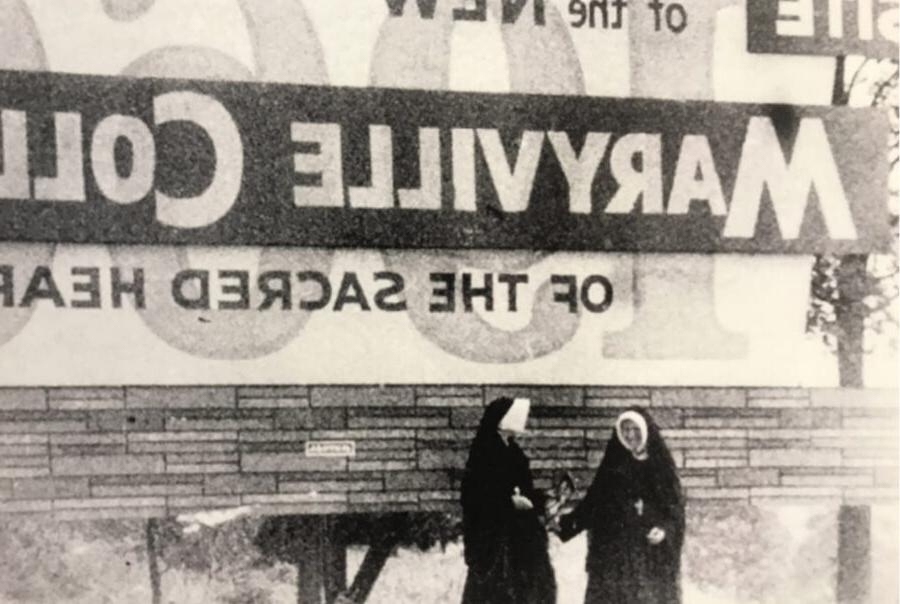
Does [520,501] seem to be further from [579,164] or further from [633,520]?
[579,164]

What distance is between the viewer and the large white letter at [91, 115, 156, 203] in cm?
92

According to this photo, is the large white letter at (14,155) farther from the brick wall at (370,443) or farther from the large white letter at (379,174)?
the large white letter at (379,174)

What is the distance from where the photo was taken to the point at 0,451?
0.92 m

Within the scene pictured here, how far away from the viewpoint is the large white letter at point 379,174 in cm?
96

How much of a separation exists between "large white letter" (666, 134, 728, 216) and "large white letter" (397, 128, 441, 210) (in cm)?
25

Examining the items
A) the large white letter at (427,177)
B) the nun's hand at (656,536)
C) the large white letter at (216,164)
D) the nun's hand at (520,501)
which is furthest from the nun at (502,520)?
the large white letter at (216,164)

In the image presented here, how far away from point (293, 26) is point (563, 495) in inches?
22.1

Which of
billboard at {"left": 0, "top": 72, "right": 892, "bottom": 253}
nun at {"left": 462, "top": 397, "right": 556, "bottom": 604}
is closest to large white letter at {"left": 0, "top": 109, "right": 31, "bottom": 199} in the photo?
billboard at {"left": 0, "top": 72, "right": 892, "bottom": 253}

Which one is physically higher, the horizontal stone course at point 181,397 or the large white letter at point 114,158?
the large white letter at point 114,158

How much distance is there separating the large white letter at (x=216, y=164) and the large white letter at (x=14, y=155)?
13 centimetres

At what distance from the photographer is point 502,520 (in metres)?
0.98

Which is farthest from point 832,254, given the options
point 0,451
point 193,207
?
point 0,451

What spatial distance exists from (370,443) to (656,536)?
12.7 inches

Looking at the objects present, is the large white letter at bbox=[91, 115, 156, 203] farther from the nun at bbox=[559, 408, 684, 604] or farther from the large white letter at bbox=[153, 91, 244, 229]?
the nun at bbox=[559, 408, 684, 604]
